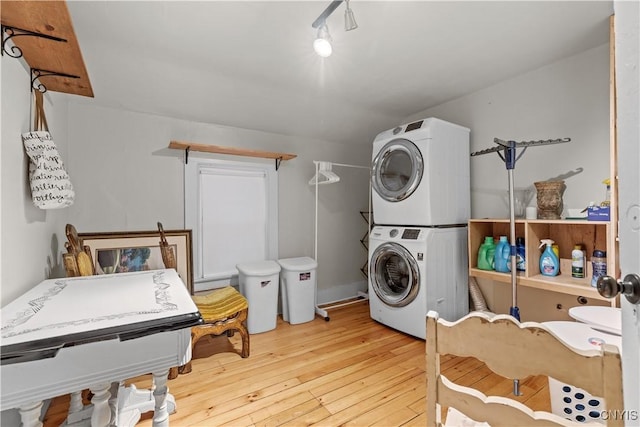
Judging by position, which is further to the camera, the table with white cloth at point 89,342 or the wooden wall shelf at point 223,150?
the wooden wall shelf at point 223,150

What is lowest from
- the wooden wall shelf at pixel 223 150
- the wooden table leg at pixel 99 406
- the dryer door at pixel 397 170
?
the wooden table leg at pixel 99 406

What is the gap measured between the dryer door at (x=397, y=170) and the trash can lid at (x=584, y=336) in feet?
4.57

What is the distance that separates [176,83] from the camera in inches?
87.4

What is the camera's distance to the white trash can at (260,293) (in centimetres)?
255

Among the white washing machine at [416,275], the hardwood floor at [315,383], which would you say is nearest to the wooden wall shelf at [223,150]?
the white washing machine at [416,275]

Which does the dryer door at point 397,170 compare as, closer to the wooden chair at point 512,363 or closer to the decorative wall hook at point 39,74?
the wooden chair at point 512,363

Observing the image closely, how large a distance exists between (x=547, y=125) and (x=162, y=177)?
10.4 feet

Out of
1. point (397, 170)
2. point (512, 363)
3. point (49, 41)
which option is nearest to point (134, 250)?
point (49, 41)

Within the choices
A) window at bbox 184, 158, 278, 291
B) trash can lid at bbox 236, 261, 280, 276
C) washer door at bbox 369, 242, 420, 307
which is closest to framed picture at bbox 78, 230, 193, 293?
window at bbox 184, 158, 278, 291

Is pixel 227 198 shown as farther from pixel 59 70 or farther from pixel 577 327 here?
pixel 577 327

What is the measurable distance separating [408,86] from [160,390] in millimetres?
2684

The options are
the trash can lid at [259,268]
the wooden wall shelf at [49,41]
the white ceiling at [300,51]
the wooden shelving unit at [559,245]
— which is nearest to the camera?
the wooden wall shelf at [49,41]

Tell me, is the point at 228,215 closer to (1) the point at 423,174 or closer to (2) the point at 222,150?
(2) the point at 222,150

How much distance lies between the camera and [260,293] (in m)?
2.58
